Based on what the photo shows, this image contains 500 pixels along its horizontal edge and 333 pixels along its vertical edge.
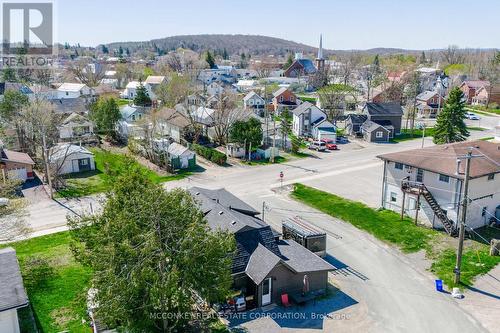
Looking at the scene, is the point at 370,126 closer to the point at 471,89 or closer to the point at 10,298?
the point at 471,89

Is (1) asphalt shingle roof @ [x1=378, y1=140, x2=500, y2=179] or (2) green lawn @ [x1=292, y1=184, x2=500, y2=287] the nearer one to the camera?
(2) green lawn @ [x1=292, y1=184, x2=500, y2=287]

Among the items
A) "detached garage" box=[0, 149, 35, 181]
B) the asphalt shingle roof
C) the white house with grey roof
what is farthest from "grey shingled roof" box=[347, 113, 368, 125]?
"detached garage" box=[0, 149, 35, 181]

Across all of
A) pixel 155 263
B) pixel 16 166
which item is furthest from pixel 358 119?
pixel 155 263

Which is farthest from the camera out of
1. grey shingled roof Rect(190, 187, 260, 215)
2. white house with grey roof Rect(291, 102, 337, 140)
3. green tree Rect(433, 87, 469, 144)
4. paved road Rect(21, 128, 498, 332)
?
white house with grey roof Rect(291, 102, 337, 140)

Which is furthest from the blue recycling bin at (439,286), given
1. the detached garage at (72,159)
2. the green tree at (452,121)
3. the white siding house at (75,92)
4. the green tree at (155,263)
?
the white siding house at (75,92)

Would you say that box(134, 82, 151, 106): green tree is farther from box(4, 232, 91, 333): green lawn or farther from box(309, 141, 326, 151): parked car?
box(4, 232, 91, 333): green lawn

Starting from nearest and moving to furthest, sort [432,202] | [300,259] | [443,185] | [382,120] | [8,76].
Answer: [300,259], [443,185], [432,202], [382,120], [8,76]

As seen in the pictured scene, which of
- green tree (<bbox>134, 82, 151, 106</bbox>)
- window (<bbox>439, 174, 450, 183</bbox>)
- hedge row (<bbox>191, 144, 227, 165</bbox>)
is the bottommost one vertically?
hedge row (<bbox>191, 144, 227, 165</bbox>)
